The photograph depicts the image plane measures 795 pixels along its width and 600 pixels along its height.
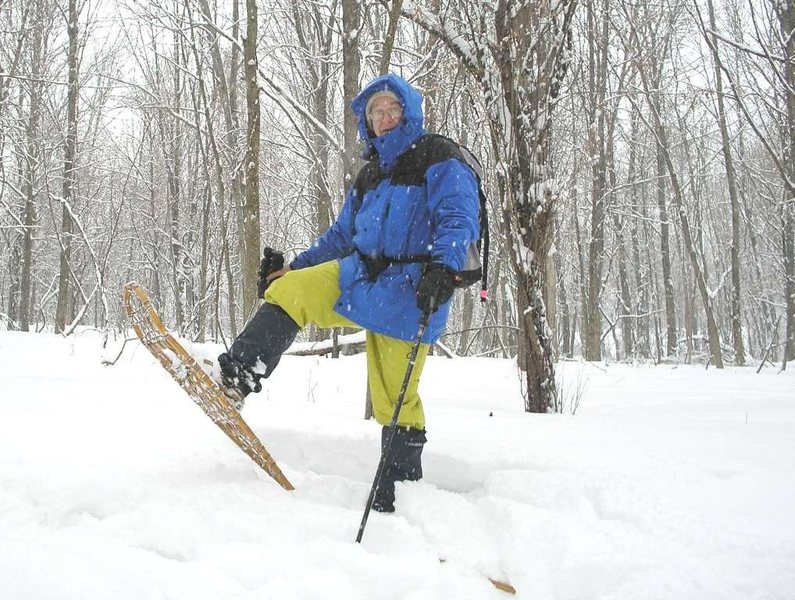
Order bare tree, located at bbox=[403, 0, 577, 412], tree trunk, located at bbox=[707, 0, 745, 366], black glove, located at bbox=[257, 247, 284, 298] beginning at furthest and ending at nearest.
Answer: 1. tree trunk, located at bbox=[707, 0, 745, 366]
2. bare tree, located at bbox=[403, 0, 577, 412]
3. black glove, located at bbox=[257, 247, 284, 298]

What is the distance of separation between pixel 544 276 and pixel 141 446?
2814mm

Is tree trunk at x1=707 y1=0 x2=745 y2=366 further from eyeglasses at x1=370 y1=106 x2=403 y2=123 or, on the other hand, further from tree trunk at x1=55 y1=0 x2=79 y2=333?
tree trunk at x1=55 y1=0 x2=79 y2=333

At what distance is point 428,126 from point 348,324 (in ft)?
14.1

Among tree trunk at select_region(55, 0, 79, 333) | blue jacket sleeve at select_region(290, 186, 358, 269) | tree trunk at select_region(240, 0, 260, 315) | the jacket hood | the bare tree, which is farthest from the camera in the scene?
tree trunk at select_region(55, 0, 79, 333)

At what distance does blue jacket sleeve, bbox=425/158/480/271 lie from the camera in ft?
7.40

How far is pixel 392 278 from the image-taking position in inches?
94.5

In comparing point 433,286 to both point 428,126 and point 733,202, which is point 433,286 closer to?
point 428,126

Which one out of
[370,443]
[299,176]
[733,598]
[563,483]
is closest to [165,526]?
[370,443]

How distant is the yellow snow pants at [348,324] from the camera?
2.42 m

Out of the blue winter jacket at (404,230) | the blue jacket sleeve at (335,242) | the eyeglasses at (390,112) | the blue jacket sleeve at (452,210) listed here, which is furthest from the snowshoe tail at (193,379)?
the eyeglasses at (390,112)

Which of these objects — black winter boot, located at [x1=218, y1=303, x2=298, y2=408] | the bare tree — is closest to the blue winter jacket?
black winter boot, located at [x1=218, y1=303, x2=298, y2=408]

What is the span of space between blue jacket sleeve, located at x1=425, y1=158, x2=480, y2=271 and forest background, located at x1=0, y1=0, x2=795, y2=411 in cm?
157

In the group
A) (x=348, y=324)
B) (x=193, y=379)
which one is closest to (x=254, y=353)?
(x=193, y=379)

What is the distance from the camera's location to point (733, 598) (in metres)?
1.48
